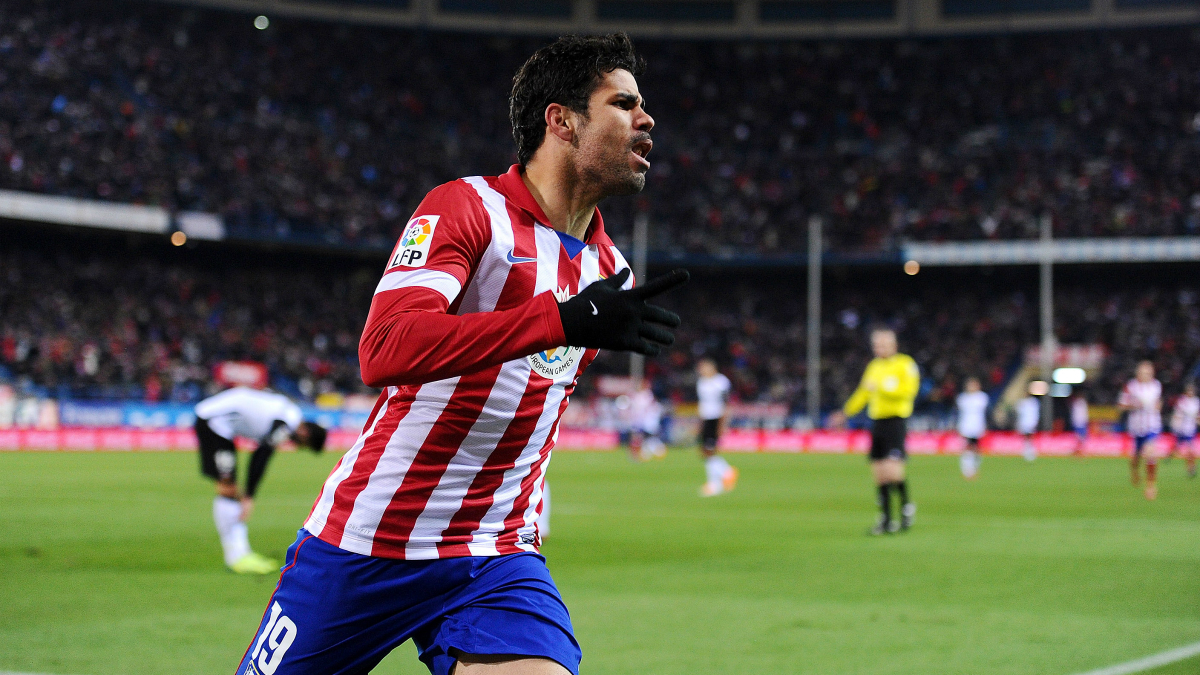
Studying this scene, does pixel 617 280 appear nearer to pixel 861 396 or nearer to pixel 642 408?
pixel 861 396

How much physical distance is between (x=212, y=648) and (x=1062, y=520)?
1113 cm

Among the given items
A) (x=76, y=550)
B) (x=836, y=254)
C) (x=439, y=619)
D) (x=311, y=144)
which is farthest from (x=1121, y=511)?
(x=311, y=144)

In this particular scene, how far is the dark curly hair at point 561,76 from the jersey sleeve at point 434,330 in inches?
26.0

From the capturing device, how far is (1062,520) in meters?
14.5

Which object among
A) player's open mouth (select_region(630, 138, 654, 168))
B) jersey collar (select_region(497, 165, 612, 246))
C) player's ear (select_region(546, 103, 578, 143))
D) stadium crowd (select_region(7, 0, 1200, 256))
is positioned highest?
stadium crowd (select_region(7, 0, 1200, 256))

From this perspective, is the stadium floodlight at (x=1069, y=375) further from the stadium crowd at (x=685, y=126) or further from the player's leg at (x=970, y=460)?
the player's leg at (x=970, y=460)

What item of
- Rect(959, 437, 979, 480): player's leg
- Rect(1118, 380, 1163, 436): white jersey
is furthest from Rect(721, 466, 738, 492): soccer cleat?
Rect(959, 437, 979, 480): player's leg

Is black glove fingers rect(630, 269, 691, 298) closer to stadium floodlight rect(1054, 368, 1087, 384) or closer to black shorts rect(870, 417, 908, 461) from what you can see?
black shorts rect(870, 417, 908, 461)

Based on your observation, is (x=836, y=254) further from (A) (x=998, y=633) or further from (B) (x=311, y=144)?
(A) (x=998, y=633)

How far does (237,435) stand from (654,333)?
8326mm

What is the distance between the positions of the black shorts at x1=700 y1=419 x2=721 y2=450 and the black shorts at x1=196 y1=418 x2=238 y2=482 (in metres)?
10.0

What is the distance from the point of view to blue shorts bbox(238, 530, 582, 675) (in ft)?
9.74

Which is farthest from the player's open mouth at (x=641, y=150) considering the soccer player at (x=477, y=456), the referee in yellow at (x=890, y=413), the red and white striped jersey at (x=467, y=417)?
the referee in yellow at (x=890, y=413)

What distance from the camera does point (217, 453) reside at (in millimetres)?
9961
